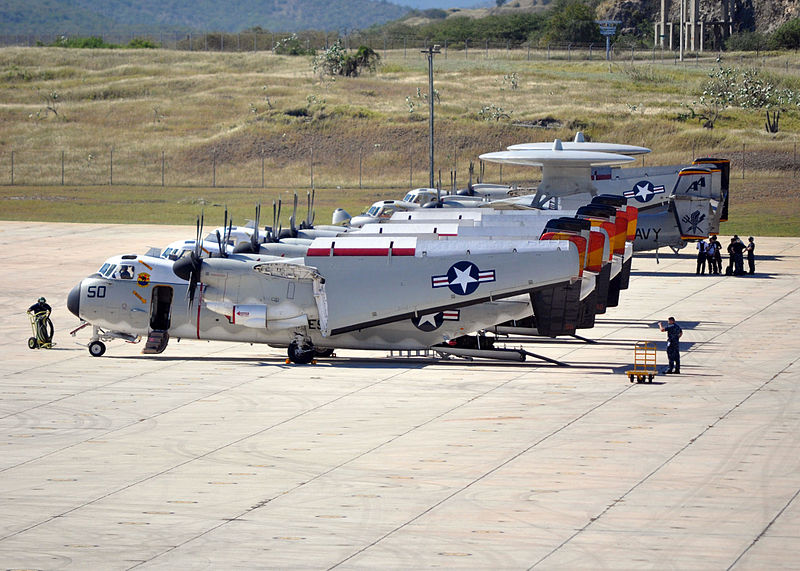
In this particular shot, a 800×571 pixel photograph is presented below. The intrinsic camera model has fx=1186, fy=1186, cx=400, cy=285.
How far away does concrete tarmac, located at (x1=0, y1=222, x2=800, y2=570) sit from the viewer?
17969 millimetres

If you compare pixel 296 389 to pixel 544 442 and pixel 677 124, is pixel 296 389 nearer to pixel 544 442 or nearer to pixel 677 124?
pixel 544 442

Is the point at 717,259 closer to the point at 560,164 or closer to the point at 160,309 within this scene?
the point at 560,164

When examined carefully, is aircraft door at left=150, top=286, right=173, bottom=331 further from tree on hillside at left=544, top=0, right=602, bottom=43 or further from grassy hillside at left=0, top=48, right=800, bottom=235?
tree on hillside at left=544, top=0, right=602, bottom=43

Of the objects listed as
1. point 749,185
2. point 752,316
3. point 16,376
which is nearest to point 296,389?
point 16,376

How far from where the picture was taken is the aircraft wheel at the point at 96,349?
34.2 metres

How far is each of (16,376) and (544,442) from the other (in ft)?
48.5

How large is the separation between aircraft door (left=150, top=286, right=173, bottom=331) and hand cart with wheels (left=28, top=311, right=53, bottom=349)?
3.46 m

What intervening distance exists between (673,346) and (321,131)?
78252mm

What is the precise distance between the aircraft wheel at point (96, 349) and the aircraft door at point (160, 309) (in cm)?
166

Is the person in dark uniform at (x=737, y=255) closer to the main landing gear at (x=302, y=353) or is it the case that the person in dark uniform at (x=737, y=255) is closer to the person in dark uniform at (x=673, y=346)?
the person in dark uniform at (x=673, y=346)

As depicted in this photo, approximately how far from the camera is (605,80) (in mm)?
123125

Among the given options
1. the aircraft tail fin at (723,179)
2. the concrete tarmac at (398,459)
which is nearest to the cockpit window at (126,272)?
the concrete tarmac at (398,459)

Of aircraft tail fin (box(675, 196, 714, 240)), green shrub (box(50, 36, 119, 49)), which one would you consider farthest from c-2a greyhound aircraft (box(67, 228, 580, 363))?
green shrub (box(50, 36, 119, 49))

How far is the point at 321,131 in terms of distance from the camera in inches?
4190
